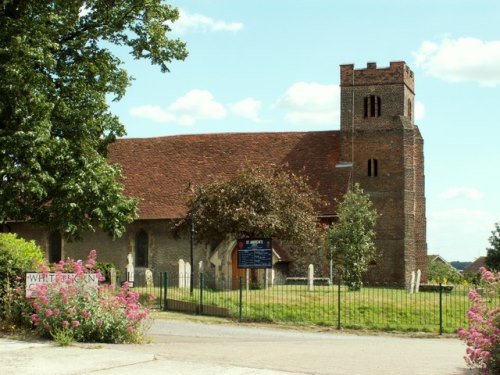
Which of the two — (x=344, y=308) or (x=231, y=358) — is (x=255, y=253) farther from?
(x=231, y=358)

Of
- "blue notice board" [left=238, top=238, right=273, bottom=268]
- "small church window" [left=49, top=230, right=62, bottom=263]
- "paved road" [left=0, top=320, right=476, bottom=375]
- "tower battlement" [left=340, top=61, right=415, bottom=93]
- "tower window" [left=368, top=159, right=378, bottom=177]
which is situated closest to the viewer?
"paved road" [left=0, top=320, right=476, bottom=375]

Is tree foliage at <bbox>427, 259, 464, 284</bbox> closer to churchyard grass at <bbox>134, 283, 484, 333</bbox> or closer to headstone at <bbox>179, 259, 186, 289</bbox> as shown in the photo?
headstone at <bbox>179, 259, 186, 289</bbox>

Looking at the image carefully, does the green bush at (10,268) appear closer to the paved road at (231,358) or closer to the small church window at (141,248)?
the paved road at (231,358)

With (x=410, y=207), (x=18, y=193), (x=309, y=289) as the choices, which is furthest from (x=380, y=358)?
(x=410, y=207)

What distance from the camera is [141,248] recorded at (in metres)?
45.8

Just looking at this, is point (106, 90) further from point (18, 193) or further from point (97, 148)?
point (18, 193)

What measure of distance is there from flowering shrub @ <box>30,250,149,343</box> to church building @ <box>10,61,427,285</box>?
85.4 feet

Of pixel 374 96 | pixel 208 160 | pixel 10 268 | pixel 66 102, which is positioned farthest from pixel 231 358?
pixel 374 96

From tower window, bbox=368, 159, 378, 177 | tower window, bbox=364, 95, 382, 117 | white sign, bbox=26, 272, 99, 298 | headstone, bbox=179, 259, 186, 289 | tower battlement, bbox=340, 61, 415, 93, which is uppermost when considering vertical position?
tower battlement, bbox=340, 61, 415, 93

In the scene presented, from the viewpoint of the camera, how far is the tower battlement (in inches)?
1886

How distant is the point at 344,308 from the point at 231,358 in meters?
14.3

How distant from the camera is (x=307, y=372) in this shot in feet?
41.5

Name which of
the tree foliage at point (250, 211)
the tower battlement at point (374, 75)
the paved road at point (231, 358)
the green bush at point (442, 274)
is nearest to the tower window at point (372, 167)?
the tower battlement at point (374, 75)

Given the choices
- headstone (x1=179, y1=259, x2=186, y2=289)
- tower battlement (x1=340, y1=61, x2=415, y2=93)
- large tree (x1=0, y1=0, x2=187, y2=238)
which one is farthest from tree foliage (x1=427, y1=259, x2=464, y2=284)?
large tree (x1=0, y1=0, x2=187, y2=238)
